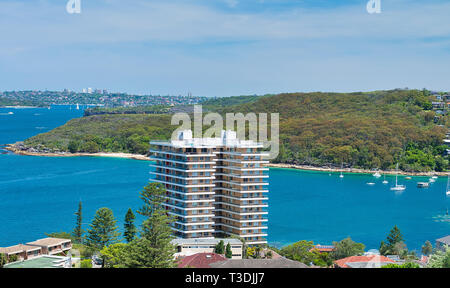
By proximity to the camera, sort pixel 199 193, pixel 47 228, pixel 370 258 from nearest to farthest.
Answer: pixel 370 258 < pixel 199 193 < pixel 47 228

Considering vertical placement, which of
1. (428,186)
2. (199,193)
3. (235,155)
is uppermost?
(235,155)

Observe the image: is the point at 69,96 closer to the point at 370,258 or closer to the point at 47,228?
the point at 47,228

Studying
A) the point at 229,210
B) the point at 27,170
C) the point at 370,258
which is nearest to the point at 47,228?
the point at 229,210

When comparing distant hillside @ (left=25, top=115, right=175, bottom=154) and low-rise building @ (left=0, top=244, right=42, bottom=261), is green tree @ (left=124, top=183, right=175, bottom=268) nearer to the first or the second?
low-rise building @ (left=0, top=244, right=42, bottom=261)

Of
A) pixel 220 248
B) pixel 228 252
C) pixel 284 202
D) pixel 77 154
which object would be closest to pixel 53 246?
pixel 220 248

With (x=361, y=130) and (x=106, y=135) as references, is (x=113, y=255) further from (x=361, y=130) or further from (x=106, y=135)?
(x=106, y=135)

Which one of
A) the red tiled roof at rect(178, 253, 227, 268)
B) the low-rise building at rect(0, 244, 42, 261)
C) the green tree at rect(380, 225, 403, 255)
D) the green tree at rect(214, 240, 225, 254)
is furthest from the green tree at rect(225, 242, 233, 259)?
the green tree at rect(380, 225, 403, 255)
